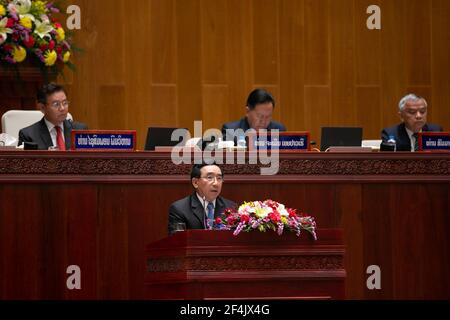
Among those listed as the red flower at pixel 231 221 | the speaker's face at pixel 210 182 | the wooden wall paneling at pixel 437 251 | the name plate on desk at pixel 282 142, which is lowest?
the wooden wall paneling at pixel 437 251

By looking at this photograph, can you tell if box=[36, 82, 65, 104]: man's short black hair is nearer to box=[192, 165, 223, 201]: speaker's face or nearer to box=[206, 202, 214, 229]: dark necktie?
box=[192, 165, 223, 201]: speaker's face

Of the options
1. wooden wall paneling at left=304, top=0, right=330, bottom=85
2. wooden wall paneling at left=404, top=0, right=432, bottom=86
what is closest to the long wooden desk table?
wooden wall paneling at left=304, top=0, right=330, bottom=85

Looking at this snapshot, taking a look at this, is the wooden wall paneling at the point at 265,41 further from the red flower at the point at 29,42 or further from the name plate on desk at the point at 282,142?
the name plate on desk at the point at 282,142

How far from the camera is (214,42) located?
10.5 m

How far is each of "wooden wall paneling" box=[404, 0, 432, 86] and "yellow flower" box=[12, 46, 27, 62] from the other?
13.2ft

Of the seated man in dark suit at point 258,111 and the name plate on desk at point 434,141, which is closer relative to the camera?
the name plate on desk at point 434,141

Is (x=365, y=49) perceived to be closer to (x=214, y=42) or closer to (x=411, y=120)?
(x=214, y=42)

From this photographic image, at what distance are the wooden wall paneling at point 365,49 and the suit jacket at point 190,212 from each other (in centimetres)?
400

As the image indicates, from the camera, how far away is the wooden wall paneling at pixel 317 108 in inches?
417

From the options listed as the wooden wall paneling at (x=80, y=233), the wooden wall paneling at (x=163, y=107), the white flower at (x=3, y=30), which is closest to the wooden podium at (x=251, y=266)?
the wooden wall paneling at (x=80, y=233)

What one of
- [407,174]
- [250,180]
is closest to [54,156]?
[250,180]

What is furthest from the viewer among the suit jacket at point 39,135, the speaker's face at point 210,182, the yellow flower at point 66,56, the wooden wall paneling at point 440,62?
the wooden wall paneling at point 440,62

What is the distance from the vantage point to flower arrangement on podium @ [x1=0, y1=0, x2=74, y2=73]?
884 centimetres

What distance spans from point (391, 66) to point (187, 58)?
2109 millimetres
